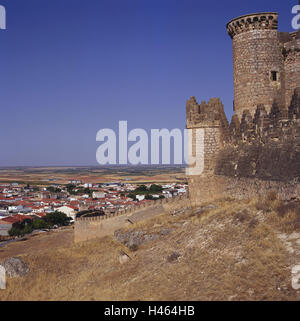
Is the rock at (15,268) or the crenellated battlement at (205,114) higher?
the crenellated battlement at (205,114)

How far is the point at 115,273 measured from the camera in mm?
11117

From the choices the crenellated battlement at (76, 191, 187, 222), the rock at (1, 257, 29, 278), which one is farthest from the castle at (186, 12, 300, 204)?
the rock at (1, 257, 29, 278)

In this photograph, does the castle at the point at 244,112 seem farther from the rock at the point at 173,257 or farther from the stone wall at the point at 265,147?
the rock at the point at 173,257

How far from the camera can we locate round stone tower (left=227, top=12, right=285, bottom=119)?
52.4ft

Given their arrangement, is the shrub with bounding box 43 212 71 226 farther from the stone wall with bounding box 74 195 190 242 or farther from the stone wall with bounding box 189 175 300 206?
the stone wall with bounding box 189 175 300 206

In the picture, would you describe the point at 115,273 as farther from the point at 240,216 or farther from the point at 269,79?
the point at 269,79

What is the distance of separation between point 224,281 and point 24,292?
27.3ft

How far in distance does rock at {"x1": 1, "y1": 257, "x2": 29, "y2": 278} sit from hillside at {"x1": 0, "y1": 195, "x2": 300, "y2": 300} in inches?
50.3

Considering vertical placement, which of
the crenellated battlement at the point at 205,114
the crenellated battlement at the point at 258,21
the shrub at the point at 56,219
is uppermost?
the crenellated battlement at the point at 258,21

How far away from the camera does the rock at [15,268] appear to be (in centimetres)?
1555

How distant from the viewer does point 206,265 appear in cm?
837

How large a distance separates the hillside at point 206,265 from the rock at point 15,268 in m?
1.28

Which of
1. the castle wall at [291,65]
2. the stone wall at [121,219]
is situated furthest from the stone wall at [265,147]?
the stone wall at [121,219]
